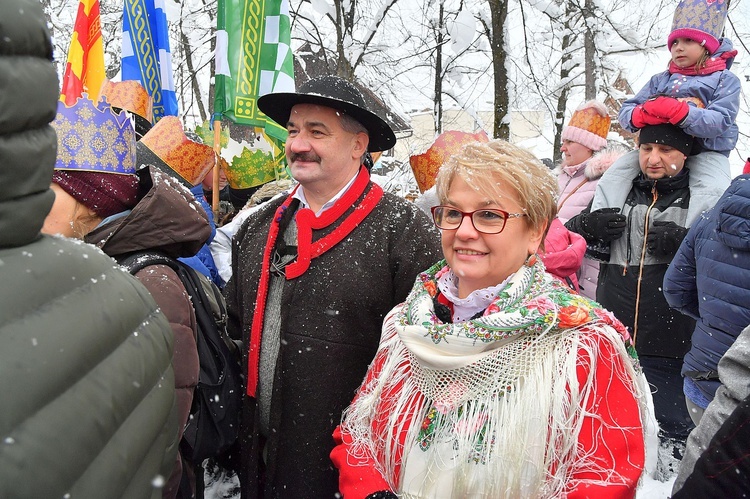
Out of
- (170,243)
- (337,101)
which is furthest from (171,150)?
(170,243)

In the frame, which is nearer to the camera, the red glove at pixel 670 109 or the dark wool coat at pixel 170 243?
the dark wool coat at pixel 170 243

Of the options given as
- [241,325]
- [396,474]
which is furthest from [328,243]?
[396,474]

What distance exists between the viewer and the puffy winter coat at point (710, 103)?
352 centimetres

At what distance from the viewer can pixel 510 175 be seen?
1.70 meters

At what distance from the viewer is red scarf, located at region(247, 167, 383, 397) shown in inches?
94.0

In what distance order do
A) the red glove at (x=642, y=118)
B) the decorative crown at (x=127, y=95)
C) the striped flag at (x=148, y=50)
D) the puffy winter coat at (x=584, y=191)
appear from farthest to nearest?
Result: the striped flag at (x=148, y=50)
the decorative crown at (x=127, y=95)
the puffy winter coat at (x=584, y=191)
the red glove at (x=642, y=118)

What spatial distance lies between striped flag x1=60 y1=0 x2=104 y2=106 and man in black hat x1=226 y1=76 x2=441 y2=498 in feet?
10.2

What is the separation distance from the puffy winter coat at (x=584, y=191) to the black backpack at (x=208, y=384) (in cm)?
313

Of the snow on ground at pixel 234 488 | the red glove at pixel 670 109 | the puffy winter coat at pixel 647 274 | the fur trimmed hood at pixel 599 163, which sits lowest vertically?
the snow on ground at pixel 234 488

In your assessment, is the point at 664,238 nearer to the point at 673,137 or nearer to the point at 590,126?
the point at 673,137

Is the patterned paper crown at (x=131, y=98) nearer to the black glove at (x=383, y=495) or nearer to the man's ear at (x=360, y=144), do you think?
the man's ear at (x=360, y=144)

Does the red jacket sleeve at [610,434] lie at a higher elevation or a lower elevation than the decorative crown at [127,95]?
lower

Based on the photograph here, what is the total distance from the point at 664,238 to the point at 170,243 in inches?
121

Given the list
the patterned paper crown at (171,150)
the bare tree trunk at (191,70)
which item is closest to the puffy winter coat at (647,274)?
the patterned paper crown at (171,150)
